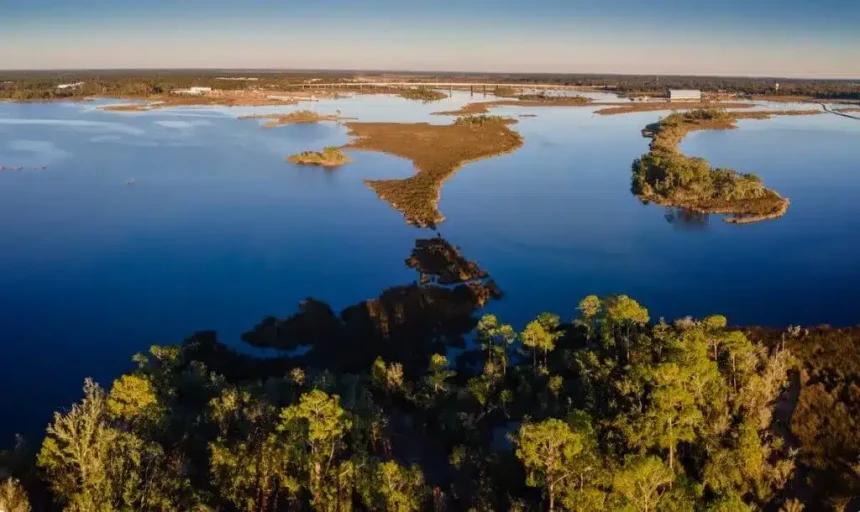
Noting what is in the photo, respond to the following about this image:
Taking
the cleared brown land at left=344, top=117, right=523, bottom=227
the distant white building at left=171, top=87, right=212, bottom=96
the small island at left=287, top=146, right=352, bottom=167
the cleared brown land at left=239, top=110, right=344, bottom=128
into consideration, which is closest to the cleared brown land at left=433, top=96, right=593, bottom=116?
the cleared brown land at left=344, top=117, right=523, bottom=227

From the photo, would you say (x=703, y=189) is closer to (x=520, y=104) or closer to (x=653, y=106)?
(x=653, y=106)

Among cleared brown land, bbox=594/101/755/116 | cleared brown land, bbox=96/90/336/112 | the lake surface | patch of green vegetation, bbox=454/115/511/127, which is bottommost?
the lake surface

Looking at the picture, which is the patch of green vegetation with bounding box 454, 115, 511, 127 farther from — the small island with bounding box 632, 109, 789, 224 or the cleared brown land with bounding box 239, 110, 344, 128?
the small island with bounding box 632, 109, 789, 224

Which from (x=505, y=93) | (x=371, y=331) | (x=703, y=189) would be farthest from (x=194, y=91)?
(x=371, y=331)

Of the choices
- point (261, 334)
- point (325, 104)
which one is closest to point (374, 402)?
point (261, 334)

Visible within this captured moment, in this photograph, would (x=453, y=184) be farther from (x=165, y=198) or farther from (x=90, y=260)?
(x=90, y=260)

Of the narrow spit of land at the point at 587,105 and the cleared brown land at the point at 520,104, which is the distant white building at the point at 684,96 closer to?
the narrow spit of land at the point at 587,105

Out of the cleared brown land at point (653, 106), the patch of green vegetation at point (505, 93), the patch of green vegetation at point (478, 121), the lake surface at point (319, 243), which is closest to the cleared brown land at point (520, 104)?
the cleared brown land at point (653, 106)
